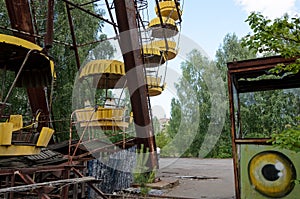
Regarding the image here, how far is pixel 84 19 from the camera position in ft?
60.6

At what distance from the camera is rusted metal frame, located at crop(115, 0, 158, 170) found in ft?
29.1

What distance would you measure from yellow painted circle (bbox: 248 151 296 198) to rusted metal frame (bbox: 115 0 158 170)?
3.80m

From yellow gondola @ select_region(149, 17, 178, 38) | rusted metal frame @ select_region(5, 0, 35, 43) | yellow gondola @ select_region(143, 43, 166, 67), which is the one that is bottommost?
yellow gondola @ select_region(143, 43, 166, 67)

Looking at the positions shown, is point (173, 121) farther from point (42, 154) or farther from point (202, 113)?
point (42, 154)

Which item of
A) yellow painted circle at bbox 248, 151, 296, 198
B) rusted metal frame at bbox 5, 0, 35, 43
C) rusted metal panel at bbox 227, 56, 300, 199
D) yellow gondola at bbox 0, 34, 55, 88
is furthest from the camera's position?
rusted metal frame at bbox 5, 0, 35, 43

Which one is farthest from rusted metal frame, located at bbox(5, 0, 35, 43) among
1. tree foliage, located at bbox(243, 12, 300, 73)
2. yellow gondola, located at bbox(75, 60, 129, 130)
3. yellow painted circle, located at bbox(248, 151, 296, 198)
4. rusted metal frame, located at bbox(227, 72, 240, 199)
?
tree foliage, located at bbox(243, 12, 300, 73)

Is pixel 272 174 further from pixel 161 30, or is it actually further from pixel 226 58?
pixel 226 58

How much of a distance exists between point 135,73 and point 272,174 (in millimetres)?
4738

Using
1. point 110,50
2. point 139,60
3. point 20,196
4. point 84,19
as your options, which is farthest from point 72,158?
point 110,50

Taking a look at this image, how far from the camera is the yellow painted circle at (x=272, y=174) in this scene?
5.19 metres

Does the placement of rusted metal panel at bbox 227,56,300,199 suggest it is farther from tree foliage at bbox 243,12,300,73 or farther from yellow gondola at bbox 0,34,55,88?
yellow gondola at bbox 0,34,55,88

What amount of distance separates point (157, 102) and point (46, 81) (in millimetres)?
11025

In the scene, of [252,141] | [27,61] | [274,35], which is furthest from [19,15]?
[274,35]

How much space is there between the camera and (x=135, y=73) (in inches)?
349
